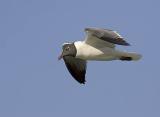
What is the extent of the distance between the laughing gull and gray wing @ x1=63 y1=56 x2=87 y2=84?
26 centimetres

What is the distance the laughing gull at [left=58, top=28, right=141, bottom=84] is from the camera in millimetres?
16000

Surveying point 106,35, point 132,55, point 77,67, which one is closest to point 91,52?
point 106,35

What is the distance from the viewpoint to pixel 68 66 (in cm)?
1859

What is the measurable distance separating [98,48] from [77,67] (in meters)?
1.94

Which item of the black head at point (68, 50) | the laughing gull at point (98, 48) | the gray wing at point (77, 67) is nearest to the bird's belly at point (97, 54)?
the laughing gull at point (98, 48)

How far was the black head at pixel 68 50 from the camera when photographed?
56.5 feet

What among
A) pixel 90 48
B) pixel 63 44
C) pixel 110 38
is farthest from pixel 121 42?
pixel 63 44

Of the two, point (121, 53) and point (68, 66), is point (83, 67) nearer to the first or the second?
point (68, 66)

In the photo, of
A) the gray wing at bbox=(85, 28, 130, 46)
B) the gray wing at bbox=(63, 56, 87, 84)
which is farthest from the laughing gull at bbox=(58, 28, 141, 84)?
the gray wing at bbox=(63, 56, 87, 84)

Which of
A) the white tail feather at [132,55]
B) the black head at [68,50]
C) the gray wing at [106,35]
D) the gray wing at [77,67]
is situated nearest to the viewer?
the gray wing at [106,35]

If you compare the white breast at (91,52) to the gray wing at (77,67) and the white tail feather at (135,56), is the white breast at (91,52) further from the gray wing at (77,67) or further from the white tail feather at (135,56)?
the gray wing at (77,67)

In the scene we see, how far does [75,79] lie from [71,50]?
1.36 m

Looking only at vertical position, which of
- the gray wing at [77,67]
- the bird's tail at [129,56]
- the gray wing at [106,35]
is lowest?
the gray wing at [77,67]

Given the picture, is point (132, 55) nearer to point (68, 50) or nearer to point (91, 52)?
point (91, 52)
